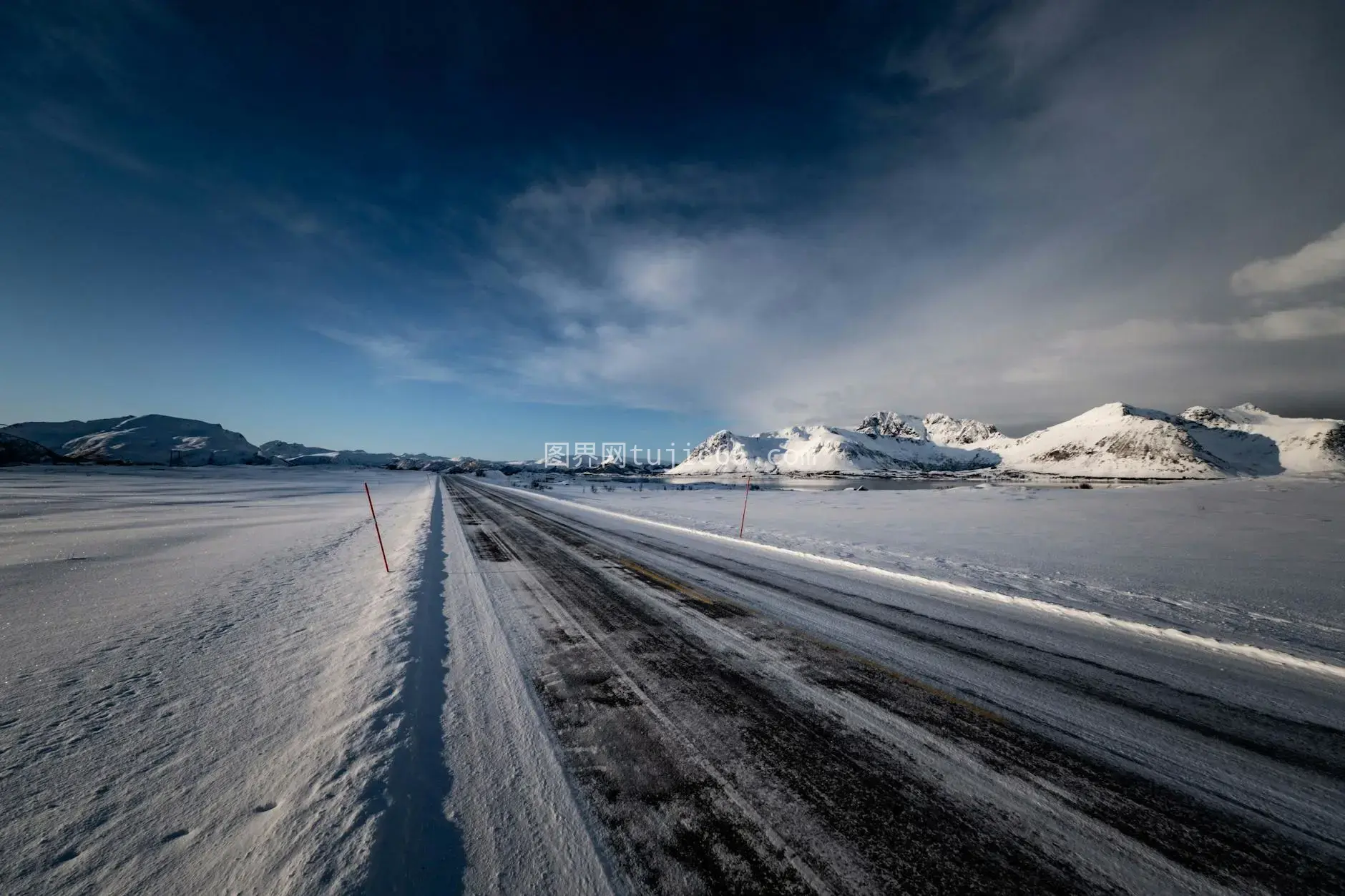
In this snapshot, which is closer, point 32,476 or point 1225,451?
point 32,476

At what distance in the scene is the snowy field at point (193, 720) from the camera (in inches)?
100

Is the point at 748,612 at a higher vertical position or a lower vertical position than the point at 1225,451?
lower

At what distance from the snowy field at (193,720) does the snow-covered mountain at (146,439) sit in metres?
153

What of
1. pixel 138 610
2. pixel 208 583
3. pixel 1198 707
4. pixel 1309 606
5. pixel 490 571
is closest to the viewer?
pixel 1198 707

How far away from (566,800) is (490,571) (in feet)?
25.1

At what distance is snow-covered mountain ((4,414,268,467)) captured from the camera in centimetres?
13000

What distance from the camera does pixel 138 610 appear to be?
6.84 m

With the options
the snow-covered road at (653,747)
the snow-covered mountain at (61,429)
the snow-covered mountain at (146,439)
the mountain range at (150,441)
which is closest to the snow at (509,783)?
the snow-covered road at (653,747)

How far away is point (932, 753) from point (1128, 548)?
14.7 meters

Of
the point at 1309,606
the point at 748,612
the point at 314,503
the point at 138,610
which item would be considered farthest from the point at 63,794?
the point at 314,503

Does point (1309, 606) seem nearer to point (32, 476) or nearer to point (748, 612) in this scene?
point (748, 612)

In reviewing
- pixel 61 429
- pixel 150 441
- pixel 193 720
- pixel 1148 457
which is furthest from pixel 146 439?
pixel 1148 457

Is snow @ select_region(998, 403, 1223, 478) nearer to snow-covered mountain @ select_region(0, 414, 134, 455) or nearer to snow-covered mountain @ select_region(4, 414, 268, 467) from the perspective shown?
snow-covered mountain @ select_region(4, 414, 268, 467)

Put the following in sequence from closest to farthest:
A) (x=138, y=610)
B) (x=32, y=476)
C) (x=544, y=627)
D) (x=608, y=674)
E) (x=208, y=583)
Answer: (x=608, y=674) < (x=544, y=627) < (x=138, y=610) < (x=208, y=583) < (x=32, y=476)
